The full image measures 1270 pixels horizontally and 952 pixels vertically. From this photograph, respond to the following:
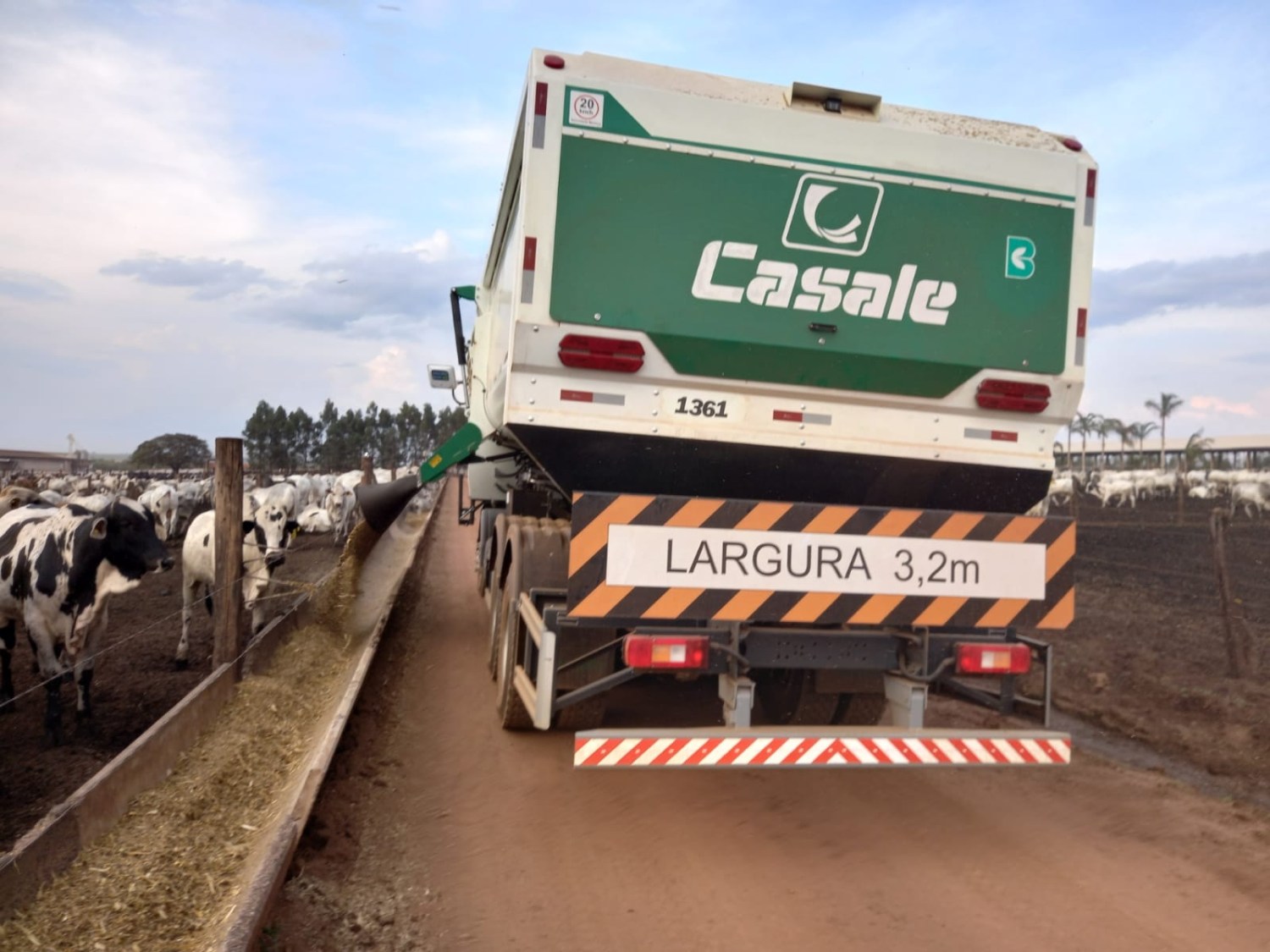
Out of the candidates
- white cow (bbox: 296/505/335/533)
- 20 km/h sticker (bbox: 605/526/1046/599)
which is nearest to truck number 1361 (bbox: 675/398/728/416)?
20 km/h sticker (bbox: 605/526/1046/599)

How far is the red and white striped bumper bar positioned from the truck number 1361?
65.6 inches

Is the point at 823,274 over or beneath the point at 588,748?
over

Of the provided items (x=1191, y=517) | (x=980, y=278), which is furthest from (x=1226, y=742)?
(x=1191, y=517)

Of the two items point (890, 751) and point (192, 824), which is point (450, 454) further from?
point (890, 751)

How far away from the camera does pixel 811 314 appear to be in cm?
507

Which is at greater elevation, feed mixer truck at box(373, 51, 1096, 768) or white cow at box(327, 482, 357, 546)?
feed mixer truck at box(373, 51, 1096, 768)

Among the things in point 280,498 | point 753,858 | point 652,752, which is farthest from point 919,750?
point 280,498

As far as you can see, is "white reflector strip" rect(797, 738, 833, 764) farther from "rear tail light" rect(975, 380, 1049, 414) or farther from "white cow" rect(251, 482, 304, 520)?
"white cow" rect(251, 482, 304, 520)

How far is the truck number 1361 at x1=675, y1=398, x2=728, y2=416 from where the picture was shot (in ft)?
16.6

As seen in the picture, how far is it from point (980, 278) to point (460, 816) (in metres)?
4.28

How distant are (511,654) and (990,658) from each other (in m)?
3.15

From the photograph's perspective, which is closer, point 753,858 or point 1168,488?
point 753,858

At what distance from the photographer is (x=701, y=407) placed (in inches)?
201

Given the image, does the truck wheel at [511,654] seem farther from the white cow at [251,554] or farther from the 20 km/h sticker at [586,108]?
the white cow at [251,554]
